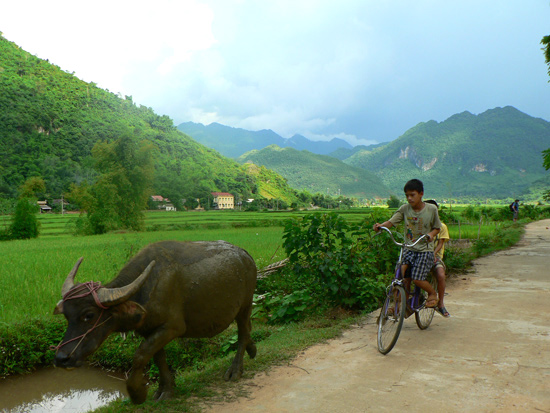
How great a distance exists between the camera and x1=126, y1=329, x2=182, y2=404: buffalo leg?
8.25 ft

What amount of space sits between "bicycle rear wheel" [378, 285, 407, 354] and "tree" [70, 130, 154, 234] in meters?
16.6

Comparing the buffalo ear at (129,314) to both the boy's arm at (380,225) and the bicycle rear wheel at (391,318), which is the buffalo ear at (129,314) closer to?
the bicycle rear wheel at (391,318)

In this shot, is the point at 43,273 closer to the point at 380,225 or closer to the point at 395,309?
the point at 380,225

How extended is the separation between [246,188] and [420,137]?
4470 inches

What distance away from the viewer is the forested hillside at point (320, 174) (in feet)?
291

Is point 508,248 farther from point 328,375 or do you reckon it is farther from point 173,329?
point 173,329

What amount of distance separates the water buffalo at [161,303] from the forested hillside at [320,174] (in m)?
80.7

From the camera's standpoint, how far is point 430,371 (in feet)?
10.9

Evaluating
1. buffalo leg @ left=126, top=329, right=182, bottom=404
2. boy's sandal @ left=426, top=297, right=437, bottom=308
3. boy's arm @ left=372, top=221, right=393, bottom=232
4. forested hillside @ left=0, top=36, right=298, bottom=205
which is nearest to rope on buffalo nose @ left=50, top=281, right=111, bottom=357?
buffalo leg @ left=126, top=329, right=182, bottom=404

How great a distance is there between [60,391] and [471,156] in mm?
131198

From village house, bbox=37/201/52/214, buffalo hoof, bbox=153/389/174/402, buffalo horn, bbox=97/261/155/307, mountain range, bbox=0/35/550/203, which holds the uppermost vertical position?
mountain range, bbox=0/35/550/203

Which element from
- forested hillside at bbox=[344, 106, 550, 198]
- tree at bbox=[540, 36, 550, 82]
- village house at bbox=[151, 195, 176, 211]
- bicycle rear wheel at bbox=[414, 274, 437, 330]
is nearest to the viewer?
bicycle rear wheel at bbox=[414, 274, 437, 330]

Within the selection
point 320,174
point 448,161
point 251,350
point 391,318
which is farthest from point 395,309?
point 448,161

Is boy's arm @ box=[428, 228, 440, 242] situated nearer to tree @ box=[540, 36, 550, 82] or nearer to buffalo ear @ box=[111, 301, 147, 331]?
buffalo ear @ box=[111, 301, 147, 331]
